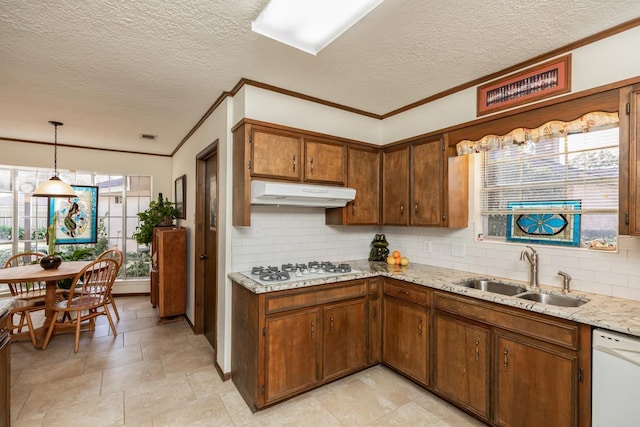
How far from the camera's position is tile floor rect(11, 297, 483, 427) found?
2.16 meters

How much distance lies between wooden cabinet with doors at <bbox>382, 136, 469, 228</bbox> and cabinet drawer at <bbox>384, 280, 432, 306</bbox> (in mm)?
622

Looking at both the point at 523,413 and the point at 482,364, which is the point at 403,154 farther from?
the point at 523,413

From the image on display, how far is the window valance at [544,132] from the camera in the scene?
75.3 inches

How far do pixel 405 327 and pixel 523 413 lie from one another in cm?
94

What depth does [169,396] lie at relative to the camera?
2449mm

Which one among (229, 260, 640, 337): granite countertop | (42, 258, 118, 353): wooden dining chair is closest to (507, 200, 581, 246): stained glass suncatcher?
(229, 260, 640, 337): granite countertop

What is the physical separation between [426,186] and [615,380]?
1.78 metres

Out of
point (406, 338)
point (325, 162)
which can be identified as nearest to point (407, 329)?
point (406, 338)

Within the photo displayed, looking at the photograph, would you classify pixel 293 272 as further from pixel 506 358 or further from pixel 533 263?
pixel 533 263

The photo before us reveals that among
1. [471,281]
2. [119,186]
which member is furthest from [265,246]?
[119,186]

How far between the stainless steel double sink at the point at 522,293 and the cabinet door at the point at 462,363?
35cm

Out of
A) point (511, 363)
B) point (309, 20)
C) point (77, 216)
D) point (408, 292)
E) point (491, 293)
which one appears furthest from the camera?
point (77, 216)

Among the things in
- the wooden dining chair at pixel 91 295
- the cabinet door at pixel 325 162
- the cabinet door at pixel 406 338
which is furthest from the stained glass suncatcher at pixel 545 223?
the wooden dining chair at pixel 91 295

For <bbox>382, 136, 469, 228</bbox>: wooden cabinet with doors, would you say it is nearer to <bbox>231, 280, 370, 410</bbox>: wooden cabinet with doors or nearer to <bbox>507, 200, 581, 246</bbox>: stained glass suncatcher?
<bbox>507, 200, 581, 246</bbox>: stained glass suncatcher
